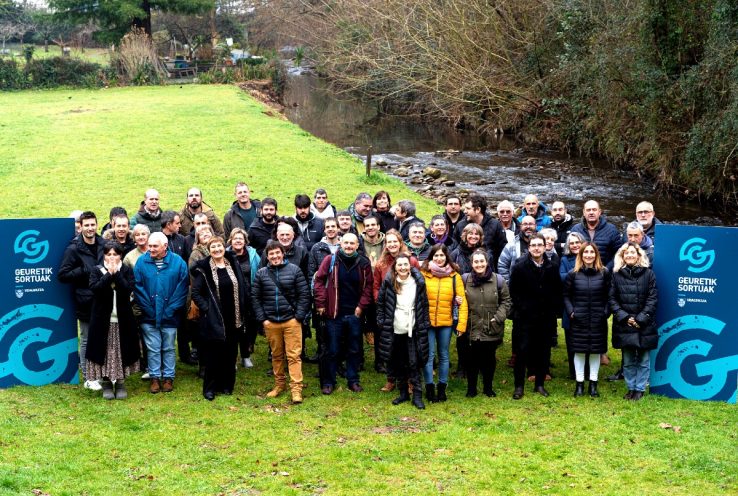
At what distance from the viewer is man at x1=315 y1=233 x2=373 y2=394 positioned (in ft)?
32.0

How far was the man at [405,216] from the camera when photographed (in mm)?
11320

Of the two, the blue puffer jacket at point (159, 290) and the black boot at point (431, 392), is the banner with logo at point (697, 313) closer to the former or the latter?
the black boot at point (431, 392)

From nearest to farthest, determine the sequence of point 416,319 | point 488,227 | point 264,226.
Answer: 1. point 416,319
2. point 488,227
3. point 264,226

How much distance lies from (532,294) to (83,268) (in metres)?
5.12

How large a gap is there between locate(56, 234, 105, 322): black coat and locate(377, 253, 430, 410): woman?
329cm

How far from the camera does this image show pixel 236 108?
41.2 meters

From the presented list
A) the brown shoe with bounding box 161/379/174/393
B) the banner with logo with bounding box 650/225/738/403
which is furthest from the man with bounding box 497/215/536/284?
the brown shoe with bounding box 161/379/174/393

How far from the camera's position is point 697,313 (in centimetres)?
953

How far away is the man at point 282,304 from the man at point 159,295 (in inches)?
35.3

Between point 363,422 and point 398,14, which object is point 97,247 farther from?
point 398,14

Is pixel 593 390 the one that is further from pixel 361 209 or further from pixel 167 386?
pixel 167 386

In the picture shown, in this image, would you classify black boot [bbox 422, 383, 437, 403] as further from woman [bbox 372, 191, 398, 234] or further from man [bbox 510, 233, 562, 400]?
woman [bbox 372, 191, 398, 234]

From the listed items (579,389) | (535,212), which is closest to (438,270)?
(579,389)

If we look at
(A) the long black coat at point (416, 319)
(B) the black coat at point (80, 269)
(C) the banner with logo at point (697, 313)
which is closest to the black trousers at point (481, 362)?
(A) the long black coat at point (416, 319)
